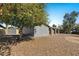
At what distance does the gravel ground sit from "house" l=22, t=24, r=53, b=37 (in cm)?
12

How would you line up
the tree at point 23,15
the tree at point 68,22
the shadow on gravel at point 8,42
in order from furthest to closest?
the tree at point 23,15, the shadow on gravel at point 8,42, the tree at point 68,22

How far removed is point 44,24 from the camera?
181 inches

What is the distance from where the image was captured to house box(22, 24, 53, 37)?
14.5ft

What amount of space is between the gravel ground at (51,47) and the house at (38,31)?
124 millimetres

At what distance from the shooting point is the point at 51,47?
170 inches

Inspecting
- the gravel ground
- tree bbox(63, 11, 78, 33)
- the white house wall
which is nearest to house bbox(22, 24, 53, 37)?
the white house wall

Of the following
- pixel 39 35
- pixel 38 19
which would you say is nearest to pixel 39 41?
pixel 39 35

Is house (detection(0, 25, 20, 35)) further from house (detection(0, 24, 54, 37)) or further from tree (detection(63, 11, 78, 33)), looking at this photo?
tree (detection(63, 11, 78, 33))

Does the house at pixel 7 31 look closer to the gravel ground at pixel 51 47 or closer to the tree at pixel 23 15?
the tree at pixel 23 15

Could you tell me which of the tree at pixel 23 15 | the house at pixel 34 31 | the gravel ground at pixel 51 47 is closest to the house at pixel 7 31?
the house at pixel 34 31

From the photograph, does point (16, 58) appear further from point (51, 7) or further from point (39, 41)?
point (51, 7)

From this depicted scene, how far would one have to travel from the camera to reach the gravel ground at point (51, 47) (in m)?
4.22

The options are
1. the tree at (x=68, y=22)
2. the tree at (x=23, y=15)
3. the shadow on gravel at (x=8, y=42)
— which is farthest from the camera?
the tree at (x=23, y=15)

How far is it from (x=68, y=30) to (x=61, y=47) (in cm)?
31
